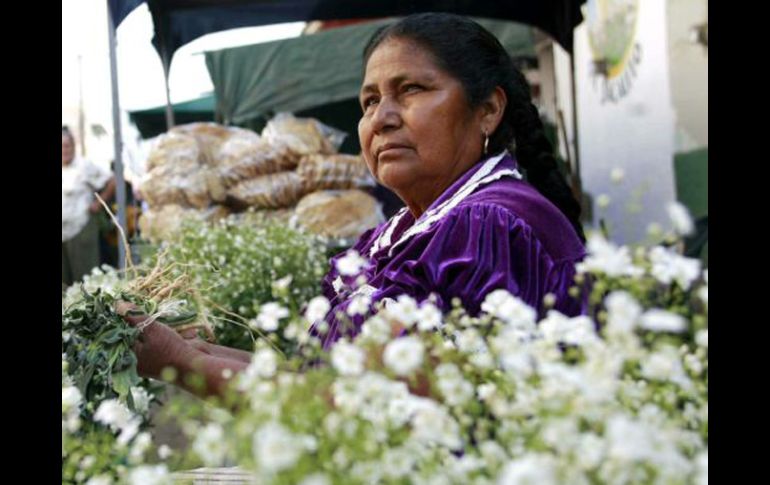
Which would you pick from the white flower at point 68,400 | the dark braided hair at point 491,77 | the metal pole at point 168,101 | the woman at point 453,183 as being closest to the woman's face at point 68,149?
the metal pole at point 168,101

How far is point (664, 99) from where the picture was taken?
4461mm

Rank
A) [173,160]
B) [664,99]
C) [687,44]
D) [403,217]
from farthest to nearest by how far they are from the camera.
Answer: [173,160] → [664,99] → [687,44] → [403,217]

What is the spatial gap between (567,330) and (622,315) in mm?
159

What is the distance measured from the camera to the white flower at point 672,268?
101 cm

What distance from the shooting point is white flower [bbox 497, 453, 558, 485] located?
791 millimetres

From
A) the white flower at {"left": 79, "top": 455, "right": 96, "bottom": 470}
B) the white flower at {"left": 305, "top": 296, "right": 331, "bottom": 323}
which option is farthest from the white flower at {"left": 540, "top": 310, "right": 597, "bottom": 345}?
the white flower at {"left": 79, "top": 455, "right": 96, "bottom": 470}

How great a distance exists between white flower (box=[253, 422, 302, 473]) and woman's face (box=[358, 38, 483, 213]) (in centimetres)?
122

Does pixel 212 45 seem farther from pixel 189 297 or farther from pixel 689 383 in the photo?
pixel 689 383

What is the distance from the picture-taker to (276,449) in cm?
86

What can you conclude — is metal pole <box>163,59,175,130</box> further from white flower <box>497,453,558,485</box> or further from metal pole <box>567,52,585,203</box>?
white flower <box>497,453,558,485</box>
